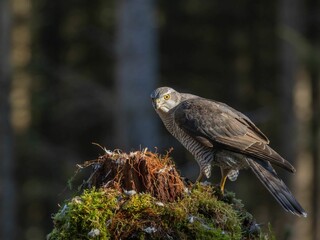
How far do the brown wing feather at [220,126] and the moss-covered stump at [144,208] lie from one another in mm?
2101

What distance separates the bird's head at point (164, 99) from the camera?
310 inches

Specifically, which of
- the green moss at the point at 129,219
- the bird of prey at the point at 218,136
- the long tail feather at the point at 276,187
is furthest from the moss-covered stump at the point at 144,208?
the bird of prey at the point at 218,136

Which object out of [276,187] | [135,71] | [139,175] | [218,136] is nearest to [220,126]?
[218,136]

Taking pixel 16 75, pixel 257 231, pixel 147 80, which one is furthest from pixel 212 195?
pixel 16 75

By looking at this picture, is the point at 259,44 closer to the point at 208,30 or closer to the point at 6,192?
the point at 208,30

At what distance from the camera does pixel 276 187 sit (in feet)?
21.5

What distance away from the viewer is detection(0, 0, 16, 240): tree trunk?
19.5 metres

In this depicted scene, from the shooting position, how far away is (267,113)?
2028cm

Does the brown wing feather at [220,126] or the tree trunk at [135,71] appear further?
the tree trunk at [135,71]

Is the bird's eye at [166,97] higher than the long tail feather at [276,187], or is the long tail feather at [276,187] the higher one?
the bird's eye at [166,97]

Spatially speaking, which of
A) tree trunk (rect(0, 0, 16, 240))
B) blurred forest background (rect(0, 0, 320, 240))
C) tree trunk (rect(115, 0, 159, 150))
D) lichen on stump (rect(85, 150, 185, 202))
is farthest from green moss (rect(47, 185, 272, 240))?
tree trunk (rect(0, 0, 16, 240))

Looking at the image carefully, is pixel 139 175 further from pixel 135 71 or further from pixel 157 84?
pixel 157 84

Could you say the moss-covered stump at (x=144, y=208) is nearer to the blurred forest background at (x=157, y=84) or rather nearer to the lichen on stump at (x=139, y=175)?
the lichen on stump at (x=139, y=175)

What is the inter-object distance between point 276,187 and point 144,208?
2164 mm
